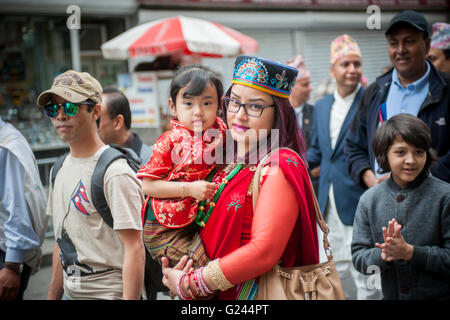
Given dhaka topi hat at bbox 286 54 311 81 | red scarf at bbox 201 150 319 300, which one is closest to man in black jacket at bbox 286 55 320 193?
dhaka topi hat at bbox 286 54 311 81

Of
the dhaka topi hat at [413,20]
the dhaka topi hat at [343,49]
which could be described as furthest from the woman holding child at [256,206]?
the dhaka topi hat at [343,49]

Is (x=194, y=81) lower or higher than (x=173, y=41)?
lower

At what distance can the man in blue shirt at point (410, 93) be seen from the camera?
10.2 feet

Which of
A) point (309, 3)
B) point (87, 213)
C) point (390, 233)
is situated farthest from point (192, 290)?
point (309, 3)

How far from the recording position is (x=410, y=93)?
128 inches

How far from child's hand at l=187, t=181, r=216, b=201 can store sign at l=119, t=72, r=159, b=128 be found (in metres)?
5.86

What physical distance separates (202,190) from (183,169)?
0.23 m

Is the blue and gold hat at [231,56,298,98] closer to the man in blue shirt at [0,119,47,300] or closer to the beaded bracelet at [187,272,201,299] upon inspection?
the beaded bracelet at [187,272,201,299]

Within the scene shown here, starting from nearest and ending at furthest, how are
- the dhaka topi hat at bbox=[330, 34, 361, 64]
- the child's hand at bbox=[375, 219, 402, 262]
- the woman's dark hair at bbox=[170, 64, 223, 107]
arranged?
the woman's dark hair at bbox=[170, 64, 223, 107] → the child's hand at bbox=[375, 219, 402, 262] → the dhaka topi hat at bbox=[330, 34, 361, 64]

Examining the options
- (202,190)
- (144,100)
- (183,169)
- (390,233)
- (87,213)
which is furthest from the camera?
(144,100)

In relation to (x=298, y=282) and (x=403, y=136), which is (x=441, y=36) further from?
(x=298, y=282)

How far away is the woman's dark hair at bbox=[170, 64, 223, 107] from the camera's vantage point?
2107 millimetres

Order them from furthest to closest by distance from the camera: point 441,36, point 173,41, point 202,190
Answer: point 173,41, point 441,36, point 202,190

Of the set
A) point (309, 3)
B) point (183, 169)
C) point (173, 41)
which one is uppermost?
point (309, 3)
